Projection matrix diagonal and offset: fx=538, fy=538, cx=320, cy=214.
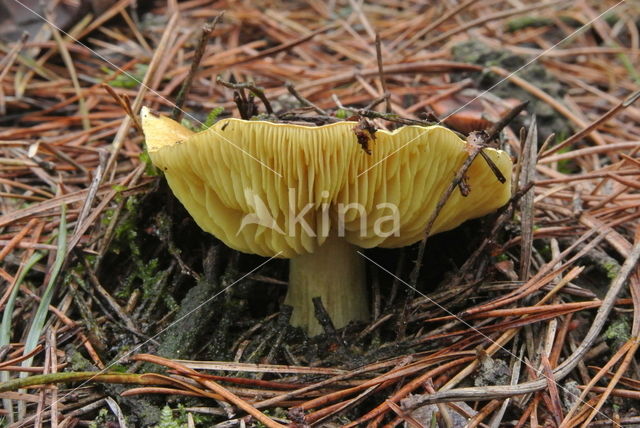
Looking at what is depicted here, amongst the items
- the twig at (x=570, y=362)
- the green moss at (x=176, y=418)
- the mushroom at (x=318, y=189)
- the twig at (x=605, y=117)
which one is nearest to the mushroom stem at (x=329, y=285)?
the mushroom at (x=318, y=189)

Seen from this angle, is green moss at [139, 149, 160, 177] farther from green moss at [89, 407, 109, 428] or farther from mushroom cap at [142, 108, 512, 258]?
green moss at [89, 407, 109, 428]

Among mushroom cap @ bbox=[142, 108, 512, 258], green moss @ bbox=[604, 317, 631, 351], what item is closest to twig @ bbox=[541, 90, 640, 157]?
mushroom cap @ bbox=[142, 108, 512, 258]

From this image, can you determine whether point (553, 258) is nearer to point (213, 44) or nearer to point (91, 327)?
point (91, 327)

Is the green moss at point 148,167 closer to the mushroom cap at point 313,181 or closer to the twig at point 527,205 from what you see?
the mushroom cap at point 313,181

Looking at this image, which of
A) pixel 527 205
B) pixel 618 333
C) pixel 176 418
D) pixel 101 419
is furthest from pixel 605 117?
pixel 101 419

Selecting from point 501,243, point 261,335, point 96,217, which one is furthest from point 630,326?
point 96,217

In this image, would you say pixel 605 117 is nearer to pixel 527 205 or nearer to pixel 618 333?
pixel 527 205

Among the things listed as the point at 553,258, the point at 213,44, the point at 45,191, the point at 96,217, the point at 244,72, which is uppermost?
the point at 213,44
